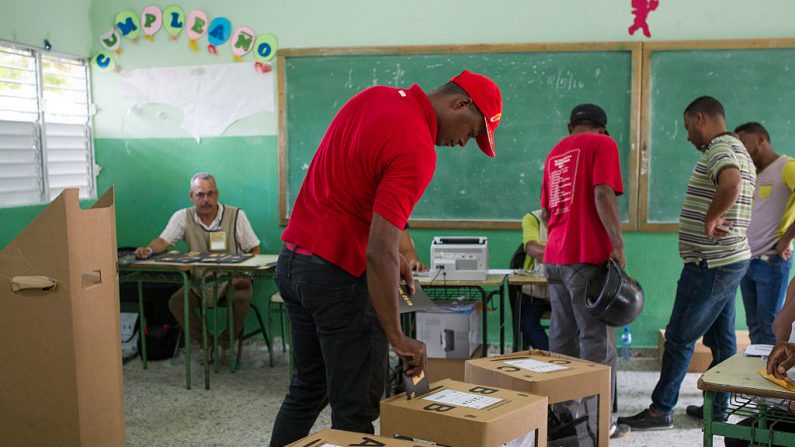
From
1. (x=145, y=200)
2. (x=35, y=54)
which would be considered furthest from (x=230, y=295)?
(x=35, y=54)

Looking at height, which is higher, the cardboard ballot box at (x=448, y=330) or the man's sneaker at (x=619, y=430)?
the cardboard ballot box at (x=448, y=330)

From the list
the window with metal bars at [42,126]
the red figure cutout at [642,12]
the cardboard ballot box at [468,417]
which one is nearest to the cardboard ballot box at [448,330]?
the cardboard ballot box at [468,417]

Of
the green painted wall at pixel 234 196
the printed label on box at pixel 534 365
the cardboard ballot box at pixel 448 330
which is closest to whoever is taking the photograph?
the printed label on box at pixel 534 365

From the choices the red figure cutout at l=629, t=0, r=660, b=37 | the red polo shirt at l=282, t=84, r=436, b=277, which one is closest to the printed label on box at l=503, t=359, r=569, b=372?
the red polo shirt at l=282, t=84, r=436, b=277

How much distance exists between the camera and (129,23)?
492 centimetres

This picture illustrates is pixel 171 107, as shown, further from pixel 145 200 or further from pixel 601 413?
pixel 601 413

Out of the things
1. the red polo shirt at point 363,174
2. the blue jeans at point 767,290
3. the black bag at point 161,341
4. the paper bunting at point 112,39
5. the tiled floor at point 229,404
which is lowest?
the tiled floor at point 229,404

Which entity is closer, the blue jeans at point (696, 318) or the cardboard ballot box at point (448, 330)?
the blue jeans at point (696, 318)

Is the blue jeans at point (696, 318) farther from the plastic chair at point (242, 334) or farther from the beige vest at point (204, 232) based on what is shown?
the beige vest at point (204, 232)

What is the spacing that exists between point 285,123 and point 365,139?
308 cm

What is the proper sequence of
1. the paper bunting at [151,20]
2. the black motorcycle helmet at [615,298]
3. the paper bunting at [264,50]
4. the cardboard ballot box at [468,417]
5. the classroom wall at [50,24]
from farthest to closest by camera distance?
the paper bunting at [151,20] < the paper bunting at [264,50] < the classroom wall at [50,24] < the black motorcycle helmet at [615,298] < the cardboard ballot box at [468,417]

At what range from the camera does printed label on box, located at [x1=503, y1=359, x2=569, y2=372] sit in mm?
2114

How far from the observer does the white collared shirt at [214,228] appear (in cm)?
455

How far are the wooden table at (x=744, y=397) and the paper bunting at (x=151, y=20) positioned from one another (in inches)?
163
